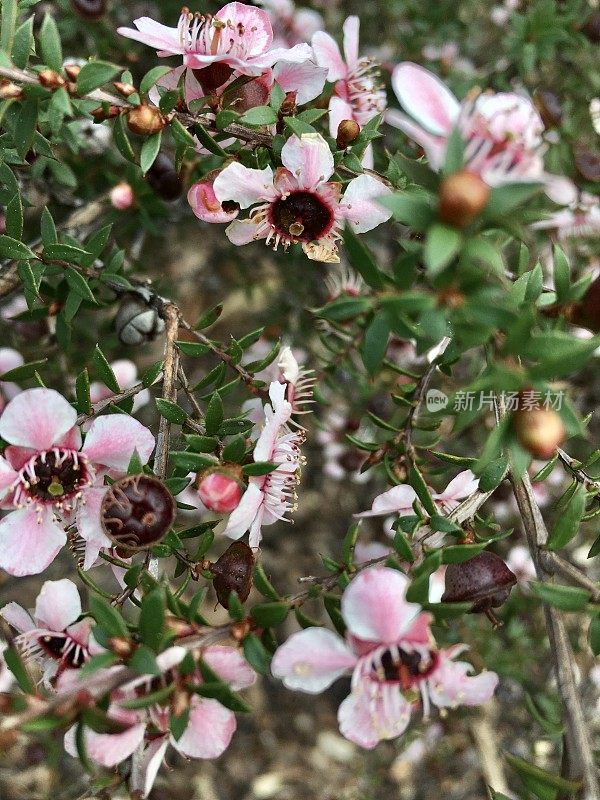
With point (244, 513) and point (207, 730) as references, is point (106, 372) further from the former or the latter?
point (207, 730)

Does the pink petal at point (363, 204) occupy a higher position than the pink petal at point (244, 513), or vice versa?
the pink petal at point (363, 204)

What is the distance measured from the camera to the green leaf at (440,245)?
2.44ft

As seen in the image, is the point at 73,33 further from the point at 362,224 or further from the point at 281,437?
the point at 281,437

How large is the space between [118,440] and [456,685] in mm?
647

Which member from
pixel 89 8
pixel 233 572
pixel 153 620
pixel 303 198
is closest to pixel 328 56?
pixel 303 198

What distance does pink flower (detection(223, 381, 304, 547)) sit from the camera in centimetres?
114

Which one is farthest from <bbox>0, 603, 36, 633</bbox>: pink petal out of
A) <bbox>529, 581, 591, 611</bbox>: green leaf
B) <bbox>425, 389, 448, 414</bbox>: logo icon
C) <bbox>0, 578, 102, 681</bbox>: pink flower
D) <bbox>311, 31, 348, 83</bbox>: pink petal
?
<bbox>311, 31, 348, 83</bbox>: pink petal

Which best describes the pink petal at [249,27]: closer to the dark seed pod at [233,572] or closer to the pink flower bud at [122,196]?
the pink flower bud at [122,196]

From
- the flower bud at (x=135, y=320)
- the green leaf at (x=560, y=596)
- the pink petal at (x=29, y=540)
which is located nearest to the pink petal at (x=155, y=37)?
the flower bud at (x=135, y=320)

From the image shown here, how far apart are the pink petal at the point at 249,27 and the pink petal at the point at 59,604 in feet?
3.12

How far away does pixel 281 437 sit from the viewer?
49.6 inches

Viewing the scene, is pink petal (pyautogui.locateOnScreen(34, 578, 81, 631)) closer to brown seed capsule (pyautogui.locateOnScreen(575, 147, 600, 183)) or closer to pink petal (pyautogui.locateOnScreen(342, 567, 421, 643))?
pink petal (pyautogui.locateOnScreen(342, 567, 421, 643))

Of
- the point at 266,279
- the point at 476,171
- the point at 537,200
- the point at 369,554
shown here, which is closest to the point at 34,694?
the point at 476,171

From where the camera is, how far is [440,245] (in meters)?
0.77
